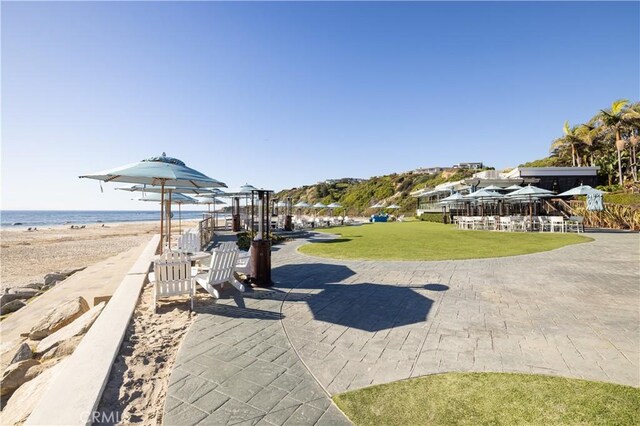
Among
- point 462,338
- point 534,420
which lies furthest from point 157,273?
point 534,420

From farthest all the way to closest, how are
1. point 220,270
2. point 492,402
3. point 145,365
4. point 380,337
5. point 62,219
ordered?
point 62,219, point 220,270, point 380,337, point 145,365, point 492,402

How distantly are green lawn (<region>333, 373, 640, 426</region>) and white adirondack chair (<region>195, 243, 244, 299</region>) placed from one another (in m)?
3.61

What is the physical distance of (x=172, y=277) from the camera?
514cm

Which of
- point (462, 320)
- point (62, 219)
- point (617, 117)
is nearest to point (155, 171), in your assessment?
point (462, 320)

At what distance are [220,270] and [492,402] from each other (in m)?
4.59

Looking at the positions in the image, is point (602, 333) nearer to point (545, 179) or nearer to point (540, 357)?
point (540, 357)

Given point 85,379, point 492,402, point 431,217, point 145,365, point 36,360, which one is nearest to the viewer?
point 492,402

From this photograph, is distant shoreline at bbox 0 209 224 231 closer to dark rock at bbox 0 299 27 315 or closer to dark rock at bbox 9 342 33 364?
dark rock at bbox 0 299 27 315

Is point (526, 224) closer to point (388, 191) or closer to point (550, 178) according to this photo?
point (550, 178)

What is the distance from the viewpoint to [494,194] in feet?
63.4

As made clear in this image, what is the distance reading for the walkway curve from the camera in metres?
3.15

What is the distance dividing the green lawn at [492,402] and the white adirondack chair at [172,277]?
11.5 ft

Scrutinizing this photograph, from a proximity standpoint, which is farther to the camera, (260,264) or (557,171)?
(557,171)

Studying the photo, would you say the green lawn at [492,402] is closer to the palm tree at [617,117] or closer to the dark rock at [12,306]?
the dark rock at [12,306]
